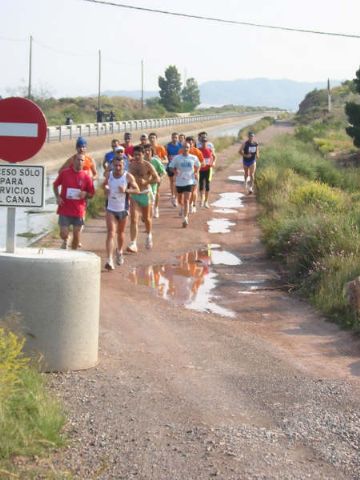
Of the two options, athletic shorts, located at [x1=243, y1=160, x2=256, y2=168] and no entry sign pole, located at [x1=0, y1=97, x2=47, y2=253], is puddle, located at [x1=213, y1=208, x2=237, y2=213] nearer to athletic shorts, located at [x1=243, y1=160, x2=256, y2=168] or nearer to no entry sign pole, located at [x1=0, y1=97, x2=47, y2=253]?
athletic shorts, located at [x1=243, y1=160, x2=256, y2=168]

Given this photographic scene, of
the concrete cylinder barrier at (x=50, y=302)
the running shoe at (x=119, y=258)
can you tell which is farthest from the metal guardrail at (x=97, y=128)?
the concrete cylinder barrier at (x=50, y=302)

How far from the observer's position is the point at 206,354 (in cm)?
874

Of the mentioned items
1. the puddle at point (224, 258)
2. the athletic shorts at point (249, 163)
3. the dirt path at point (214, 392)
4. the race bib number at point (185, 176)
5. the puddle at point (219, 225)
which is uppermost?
the athletic shorts at point (249, 163)

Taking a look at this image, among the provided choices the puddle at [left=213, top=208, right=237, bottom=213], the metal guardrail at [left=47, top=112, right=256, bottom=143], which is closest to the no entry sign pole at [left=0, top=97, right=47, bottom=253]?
the puddle at [left=213, top=208, right=237, bottom=213]

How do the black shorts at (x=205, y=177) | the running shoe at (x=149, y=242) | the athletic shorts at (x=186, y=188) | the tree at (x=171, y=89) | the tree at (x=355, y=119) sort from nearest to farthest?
the running shoe at (x=149, y=242) < the athletic shorts at (x=186, y=188) < the black shorts at (x=205, y=177) < the tree at (x=355, y=119) < the tree at (x=171, y=89)

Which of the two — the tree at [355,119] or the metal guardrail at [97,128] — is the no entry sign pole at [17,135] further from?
the tree at [355,119]

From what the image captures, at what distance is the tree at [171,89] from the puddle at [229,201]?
143 metres

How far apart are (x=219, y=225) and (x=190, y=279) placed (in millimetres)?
6199

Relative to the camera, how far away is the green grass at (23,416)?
558cm

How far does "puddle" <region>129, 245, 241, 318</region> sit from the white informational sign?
3.93 m

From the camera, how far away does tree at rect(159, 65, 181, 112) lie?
168m

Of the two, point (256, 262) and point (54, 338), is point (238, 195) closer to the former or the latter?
point (256, 262)

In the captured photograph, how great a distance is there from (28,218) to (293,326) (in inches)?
464

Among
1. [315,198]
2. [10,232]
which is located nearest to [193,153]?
[315,198]
